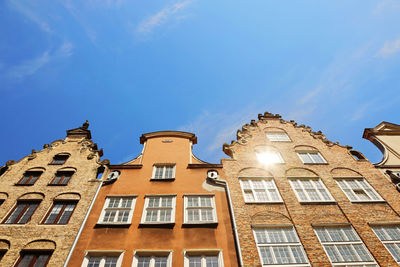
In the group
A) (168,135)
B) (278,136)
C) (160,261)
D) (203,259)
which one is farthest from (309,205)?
(168,135)

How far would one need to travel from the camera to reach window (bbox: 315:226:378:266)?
37.5ft

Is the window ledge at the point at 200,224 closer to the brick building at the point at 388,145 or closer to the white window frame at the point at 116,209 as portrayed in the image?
the white window frame at the point at 116,209

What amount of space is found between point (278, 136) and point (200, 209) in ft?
39.0

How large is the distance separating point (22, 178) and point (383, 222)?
23500 millimetres

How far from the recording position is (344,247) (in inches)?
481

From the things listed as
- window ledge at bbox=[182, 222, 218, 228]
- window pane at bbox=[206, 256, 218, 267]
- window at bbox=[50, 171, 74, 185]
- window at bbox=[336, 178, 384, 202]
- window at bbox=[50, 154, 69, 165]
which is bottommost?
window pane at bbox=[206, 256, 218, 267]

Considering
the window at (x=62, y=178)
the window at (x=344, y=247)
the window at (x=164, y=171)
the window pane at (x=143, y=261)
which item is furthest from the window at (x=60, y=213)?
the window at (x=344, y=247)

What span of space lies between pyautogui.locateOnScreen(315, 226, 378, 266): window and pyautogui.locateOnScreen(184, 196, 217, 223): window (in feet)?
19.6

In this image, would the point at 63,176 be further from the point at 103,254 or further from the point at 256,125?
the point at 256,125

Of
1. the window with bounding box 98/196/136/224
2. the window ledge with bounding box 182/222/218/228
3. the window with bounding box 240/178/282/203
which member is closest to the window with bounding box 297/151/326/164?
the window with bounding box 240/178/282/203

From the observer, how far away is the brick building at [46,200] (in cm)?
1174

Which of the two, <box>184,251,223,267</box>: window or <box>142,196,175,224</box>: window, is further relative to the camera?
<box>142,196,175,224</box>: window

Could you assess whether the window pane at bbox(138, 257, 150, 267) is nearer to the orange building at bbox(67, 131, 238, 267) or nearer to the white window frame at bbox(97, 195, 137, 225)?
the orange building at bbox(67, 131, 238, 267)

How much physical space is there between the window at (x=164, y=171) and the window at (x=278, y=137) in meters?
9.74
